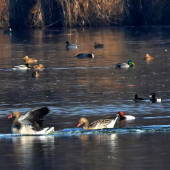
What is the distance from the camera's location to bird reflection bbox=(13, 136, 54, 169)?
1227 centimetres

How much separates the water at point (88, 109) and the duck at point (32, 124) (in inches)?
6.6

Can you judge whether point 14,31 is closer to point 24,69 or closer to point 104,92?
point 24,69

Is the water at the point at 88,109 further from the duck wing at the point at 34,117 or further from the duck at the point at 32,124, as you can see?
the duck wing at the point at 34,117

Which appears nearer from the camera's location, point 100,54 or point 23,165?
point 23,165

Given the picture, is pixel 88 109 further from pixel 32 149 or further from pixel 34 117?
pixel 32 149

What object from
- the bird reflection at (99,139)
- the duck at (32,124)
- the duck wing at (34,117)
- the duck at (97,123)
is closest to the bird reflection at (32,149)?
the duck at (32,124)

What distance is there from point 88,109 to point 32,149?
16.6 feet

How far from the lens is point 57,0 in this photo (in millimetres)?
65250

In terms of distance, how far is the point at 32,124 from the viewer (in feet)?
48.5

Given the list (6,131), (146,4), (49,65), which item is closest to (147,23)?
(146,4)

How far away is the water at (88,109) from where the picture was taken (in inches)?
488

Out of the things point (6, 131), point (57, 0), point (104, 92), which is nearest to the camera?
point (6, 131)

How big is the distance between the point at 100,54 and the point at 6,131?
23852 millimetres

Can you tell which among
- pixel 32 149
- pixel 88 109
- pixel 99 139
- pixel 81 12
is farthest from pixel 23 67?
pixel 81 12
